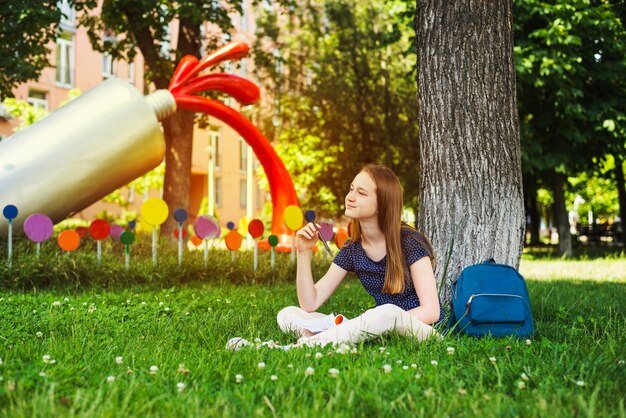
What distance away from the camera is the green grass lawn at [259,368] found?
237 cm

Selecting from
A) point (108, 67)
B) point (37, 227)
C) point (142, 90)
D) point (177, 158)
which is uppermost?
point (108, 67)

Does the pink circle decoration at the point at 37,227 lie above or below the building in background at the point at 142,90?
below

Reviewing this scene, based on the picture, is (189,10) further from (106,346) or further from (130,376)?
(130,376)

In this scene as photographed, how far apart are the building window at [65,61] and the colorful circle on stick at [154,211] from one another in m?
20.4

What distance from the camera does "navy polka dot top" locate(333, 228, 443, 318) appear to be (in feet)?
12.7

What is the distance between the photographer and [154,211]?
7.57 metres

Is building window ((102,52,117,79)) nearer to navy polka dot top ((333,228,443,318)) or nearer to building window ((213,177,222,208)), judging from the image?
building window ((213,177,222,208))

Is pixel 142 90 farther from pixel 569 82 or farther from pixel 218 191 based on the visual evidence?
pixel 569 82

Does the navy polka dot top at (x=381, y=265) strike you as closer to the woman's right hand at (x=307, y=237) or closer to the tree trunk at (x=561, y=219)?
the woman's right hand at (x=307, y=237)

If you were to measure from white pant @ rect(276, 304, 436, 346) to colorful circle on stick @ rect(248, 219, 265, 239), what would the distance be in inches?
176

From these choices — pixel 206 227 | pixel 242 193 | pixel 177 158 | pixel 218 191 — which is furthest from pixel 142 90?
pixel 206 227

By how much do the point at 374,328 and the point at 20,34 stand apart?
8346mm

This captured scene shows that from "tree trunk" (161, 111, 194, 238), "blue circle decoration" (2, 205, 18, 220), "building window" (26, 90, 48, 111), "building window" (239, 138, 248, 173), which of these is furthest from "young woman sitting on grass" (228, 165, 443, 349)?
"building window" (239, 138, 248, 173)

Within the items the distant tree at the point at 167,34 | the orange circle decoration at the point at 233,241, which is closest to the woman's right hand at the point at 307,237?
the orange circle decoration at the point at 233,241
